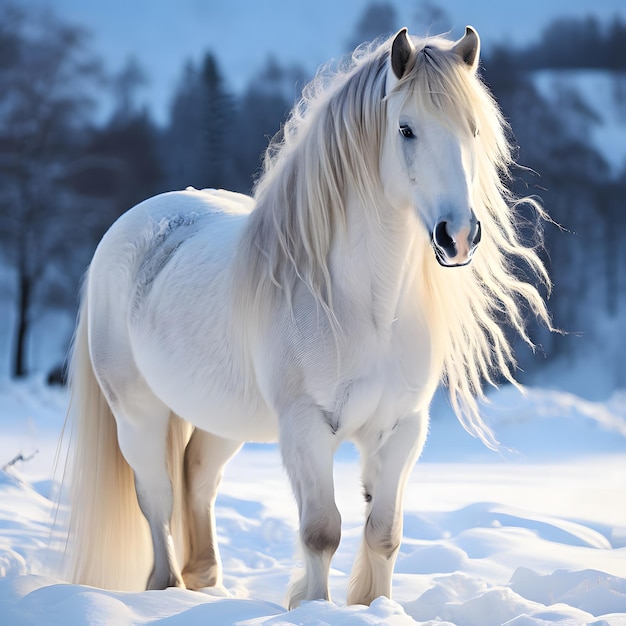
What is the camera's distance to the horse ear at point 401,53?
1.93m

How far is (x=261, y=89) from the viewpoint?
37.8 feet

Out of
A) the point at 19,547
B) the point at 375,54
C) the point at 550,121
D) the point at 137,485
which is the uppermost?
the point at 550,121

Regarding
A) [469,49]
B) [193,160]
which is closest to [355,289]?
[469,49]

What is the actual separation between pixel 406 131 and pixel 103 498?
183 centimetres

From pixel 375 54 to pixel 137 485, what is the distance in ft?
5.60

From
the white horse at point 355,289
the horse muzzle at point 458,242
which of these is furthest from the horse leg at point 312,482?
the horse muzzle at point 458,242

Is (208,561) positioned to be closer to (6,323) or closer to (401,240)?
(401,240)

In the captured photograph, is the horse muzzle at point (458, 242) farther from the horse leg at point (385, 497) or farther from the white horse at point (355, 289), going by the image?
the horse leg at point (385, 497)

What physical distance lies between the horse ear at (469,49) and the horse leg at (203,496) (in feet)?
5.48

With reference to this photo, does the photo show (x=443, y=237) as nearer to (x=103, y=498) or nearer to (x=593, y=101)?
(x=103, y=498)

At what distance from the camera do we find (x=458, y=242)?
178 centimetres

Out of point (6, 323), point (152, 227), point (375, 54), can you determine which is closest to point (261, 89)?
point (6, 323)

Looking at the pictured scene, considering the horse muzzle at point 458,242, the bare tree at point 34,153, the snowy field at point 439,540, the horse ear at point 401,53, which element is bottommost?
the snowy field at point 439,540

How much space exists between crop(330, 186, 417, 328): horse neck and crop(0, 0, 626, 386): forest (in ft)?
24.7
